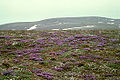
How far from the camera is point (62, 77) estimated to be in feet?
46.0

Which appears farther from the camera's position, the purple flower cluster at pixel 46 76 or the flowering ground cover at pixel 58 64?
the flowering ground cover at pixel 58 64

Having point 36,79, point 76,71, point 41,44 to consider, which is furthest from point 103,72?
point 41,44

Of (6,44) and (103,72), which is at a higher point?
(6,44)

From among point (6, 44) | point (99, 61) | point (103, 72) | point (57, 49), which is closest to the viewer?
point (103, 72)

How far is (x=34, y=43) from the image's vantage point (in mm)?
27188

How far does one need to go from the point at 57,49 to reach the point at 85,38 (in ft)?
28.9

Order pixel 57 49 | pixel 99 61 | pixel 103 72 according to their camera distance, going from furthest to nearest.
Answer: pixel 57 49, pixel 99 61, pixel 103 72

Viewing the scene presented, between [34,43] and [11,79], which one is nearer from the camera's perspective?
[11,79]

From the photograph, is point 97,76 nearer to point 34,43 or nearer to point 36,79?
point 36,79

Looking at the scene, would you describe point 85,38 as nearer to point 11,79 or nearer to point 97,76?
point 97,76

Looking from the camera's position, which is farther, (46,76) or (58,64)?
(58,64)

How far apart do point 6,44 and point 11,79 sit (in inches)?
618

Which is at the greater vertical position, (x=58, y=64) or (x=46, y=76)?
(x=46, y=76)

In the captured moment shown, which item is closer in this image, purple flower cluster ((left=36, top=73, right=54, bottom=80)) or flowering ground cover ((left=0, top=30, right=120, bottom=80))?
purple flower cluster ((left=36, top=73, right=54, bottom=80))
